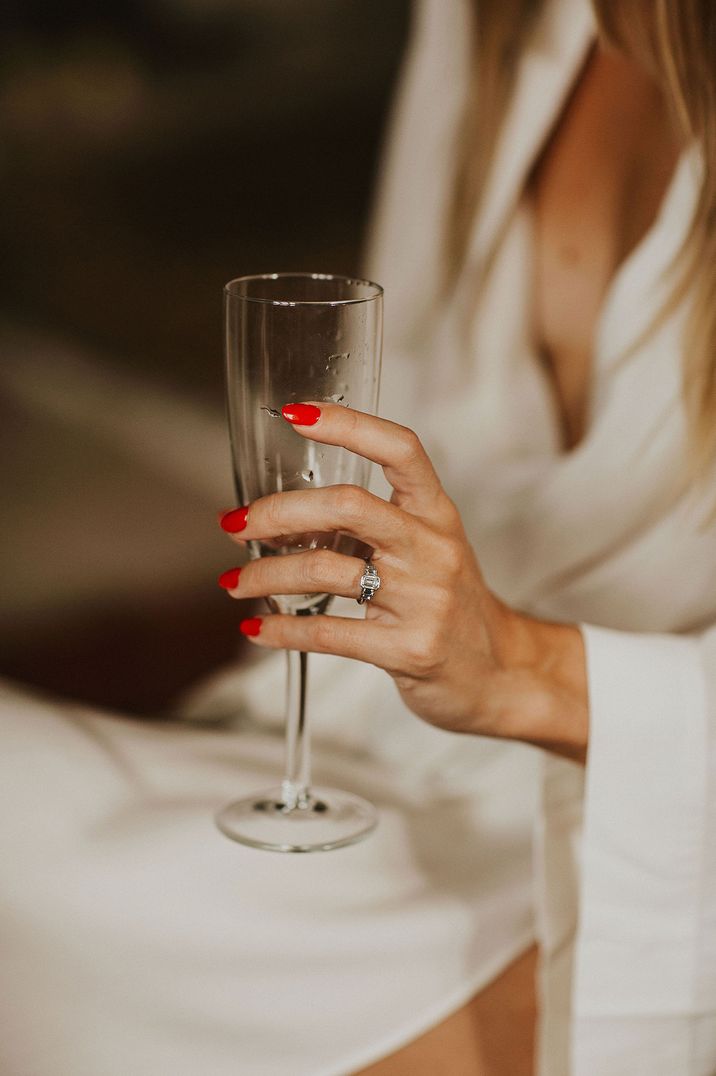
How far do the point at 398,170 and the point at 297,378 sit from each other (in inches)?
30.2

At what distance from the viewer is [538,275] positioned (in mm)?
1147

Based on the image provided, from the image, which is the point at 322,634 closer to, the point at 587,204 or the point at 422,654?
the point at 422,654

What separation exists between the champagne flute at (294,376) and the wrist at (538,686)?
11cm

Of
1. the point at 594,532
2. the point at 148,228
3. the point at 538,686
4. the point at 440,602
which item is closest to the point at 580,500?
the point at 594,532

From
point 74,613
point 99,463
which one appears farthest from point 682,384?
point 99,463

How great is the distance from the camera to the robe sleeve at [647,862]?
0.77 metres

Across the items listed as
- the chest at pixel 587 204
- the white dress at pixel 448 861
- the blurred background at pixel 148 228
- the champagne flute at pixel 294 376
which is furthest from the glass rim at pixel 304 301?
the blurred background at pixel 148 228

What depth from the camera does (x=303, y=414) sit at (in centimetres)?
58

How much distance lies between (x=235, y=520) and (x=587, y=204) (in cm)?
61

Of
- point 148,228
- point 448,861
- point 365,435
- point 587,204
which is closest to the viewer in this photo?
point 365,435

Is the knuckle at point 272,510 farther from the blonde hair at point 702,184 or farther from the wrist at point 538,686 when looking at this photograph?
the blonde hair at point 702,184

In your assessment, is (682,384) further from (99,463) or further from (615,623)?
(99,463)

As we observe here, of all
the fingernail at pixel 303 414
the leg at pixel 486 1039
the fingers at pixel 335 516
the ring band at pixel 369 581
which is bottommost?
the leg at pixel 486 1039

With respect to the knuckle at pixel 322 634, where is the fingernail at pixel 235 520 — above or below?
above
